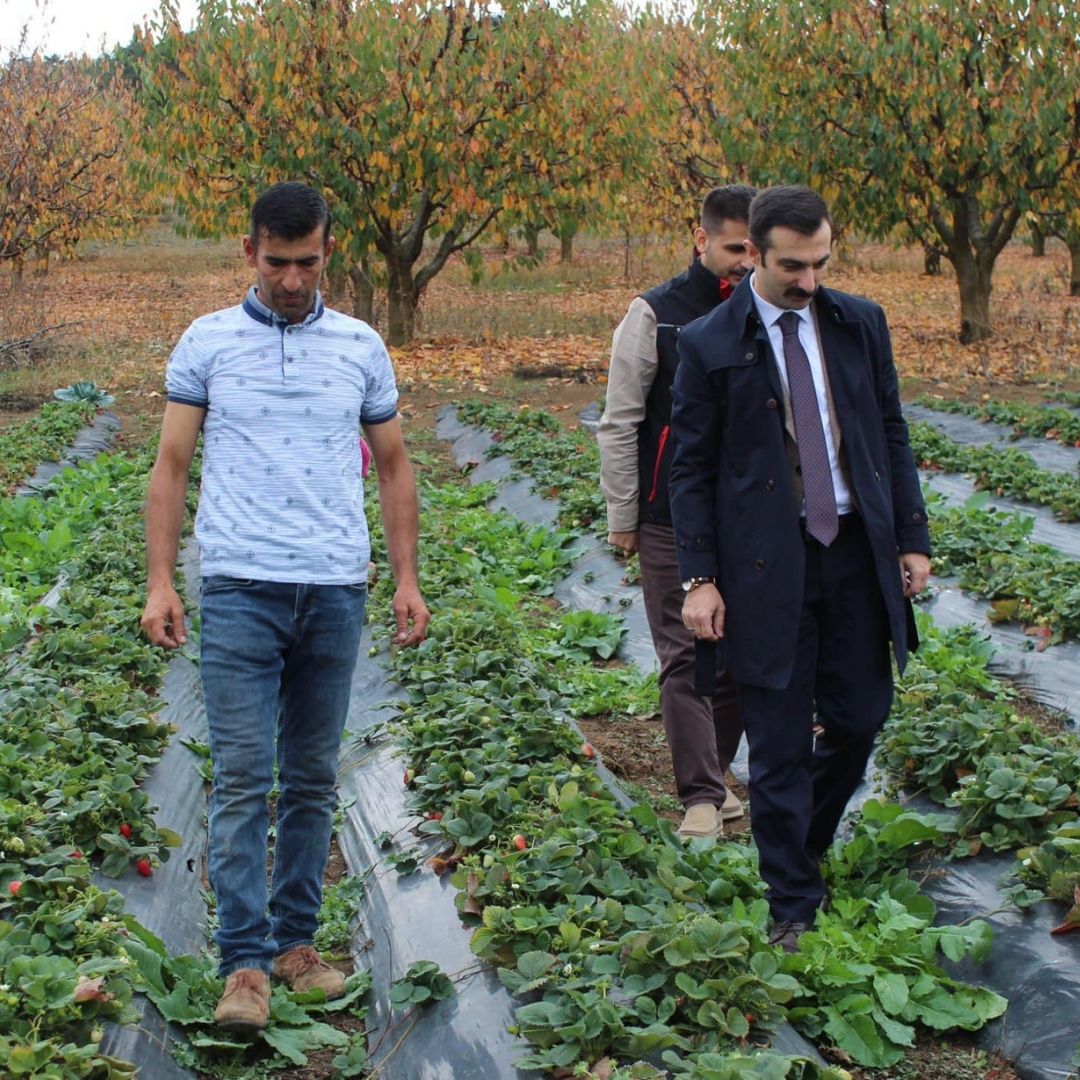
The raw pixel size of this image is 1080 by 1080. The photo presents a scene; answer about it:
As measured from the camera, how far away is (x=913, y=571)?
154 inches

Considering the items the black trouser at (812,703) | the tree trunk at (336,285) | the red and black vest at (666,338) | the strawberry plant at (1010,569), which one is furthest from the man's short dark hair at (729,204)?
the tree trunk at (336,285)

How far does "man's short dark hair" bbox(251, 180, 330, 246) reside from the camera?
10.9 feet

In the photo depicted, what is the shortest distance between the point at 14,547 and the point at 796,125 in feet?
42.9

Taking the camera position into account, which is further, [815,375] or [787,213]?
[815,375]

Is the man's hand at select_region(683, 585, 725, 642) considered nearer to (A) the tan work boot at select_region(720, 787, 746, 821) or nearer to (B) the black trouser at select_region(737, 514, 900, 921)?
(B) the black trouser at select_region(737, 514, 900, 921)

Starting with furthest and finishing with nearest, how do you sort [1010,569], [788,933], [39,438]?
[39,438] → [1010,569] → [788,933]

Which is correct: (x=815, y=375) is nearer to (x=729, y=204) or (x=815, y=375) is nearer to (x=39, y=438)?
(x=729, y=204)

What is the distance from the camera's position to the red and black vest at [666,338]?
4539 millimetres

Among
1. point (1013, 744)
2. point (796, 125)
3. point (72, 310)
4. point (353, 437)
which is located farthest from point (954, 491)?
point (72, 310)

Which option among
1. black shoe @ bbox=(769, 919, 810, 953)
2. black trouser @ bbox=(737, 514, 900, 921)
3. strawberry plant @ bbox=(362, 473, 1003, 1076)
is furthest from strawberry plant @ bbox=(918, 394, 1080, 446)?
black shoe @ bbox=(769, 919, 810, 953)

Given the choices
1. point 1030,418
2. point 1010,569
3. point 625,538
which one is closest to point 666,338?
point 625,538

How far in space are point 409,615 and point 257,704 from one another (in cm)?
46

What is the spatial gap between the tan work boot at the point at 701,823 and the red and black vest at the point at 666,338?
0.92 metres

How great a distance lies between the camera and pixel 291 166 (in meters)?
18.2
